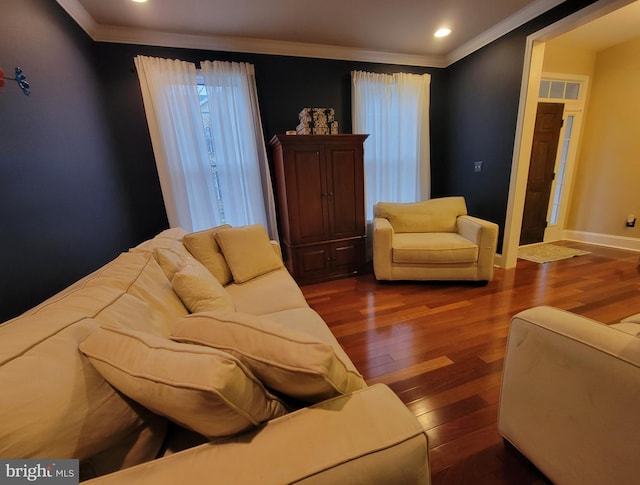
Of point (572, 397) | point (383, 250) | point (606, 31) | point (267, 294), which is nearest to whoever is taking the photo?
point (572, 397)

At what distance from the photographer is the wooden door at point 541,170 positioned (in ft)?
11.8

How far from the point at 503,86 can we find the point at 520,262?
205 cm

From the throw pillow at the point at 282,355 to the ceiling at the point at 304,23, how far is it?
264 cm

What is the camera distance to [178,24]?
2.39 meters

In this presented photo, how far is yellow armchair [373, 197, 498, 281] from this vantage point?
2.60m

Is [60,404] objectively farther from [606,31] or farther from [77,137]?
[606,31]

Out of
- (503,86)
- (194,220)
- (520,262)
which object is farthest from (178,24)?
(520,262)

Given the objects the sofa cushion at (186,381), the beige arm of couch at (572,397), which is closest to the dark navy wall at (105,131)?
the sofa cushion at (186,381)

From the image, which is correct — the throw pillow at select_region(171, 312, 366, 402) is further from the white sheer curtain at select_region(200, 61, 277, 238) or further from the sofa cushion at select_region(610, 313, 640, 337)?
the white sheer curtain at select_region(200, 61, 277, 238)

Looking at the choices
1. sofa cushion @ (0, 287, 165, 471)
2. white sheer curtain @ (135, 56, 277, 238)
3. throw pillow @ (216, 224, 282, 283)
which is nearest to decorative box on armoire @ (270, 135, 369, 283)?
white sheer curtain @ (135, 56, 277, 238)

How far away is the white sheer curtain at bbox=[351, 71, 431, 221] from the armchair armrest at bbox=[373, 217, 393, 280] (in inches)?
32.3

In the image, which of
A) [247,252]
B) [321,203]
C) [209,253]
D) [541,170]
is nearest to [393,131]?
[321,203]

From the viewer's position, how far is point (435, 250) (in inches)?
103

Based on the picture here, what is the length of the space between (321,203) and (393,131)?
149 cm
